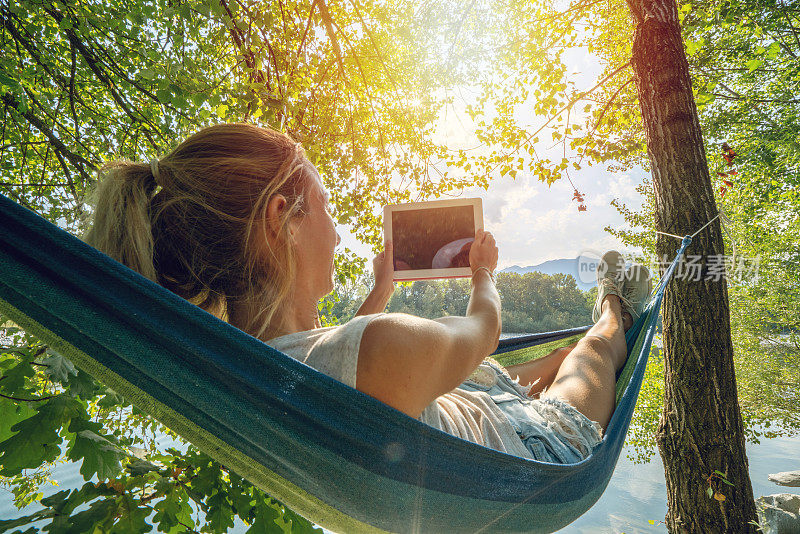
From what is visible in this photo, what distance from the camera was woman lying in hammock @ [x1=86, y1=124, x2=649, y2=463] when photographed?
697 millimetres

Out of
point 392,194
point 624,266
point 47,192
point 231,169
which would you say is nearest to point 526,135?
point 392,194

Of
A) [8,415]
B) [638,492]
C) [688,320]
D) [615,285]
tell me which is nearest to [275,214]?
[8,415]

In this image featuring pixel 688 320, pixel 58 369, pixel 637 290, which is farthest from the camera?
pixel 637 290

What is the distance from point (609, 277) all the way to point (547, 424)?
1.51m

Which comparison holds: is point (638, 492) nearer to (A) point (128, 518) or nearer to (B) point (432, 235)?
(B) point (432, 235)

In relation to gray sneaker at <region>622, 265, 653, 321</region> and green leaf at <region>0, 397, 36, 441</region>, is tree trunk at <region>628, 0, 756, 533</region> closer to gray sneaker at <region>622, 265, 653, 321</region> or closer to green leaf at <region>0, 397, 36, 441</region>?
gray sneaker at <region>622, 265, 653, 321</region>

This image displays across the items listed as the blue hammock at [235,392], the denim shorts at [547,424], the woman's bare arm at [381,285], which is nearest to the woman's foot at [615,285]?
the denim shorts at [547,424]

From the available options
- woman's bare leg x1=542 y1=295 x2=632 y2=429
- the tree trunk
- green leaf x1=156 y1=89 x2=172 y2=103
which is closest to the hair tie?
green leaf x1=156 y1=89 x2=172 y2=103

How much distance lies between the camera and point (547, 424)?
1.25 m

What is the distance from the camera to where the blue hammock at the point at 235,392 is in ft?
2.29

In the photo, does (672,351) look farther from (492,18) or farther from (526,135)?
(492,18)

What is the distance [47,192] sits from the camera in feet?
11.0

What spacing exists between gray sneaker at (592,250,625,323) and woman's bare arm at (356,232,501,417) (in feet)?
6.30

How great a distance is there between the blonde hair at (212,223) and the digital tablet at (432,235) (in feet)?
1.83
